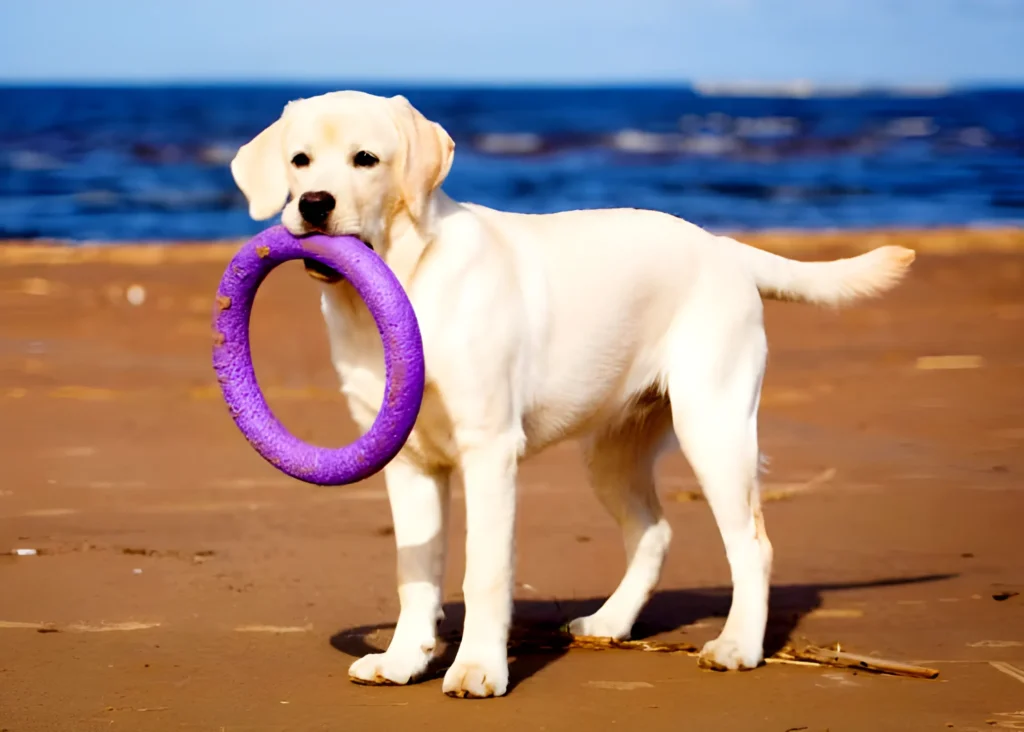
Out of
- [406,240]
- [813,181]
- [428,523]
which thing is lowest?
[428,523]

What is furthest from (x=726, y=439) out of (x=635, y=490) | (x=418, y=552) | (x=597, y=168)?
(x=597, y=168)

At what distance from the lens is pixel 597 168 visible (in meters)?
34.7

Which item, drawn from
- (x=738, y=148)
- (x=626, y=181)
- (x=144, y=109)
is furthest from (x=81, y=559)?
(x=144, y=109)

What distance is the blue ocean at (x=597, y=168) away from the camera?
2428cm

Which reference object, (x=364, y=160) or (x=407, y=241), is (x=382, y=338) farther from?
(x=364, y=160)

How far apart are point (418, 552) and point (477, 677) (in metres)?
0.49

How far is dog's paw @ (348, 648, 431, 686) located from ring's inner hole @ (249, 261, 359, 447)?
369cm

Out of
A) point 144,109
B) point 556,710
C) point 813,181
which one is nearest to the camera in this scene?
point 556,710

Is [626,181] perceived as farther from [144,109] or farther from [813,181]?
[144,109]

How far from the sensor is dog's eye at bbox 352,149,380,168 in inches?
180

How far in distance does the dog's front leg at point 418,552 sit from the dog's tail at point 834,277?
1463mm

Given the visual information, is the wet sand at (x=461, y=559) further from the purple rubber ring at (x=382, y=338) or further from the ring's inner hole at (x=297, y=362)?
the purple rubber ring at (x=382, y=338)

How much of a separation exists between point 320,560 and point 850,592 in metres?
2.11

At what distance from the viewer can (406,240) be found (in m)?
4.68
